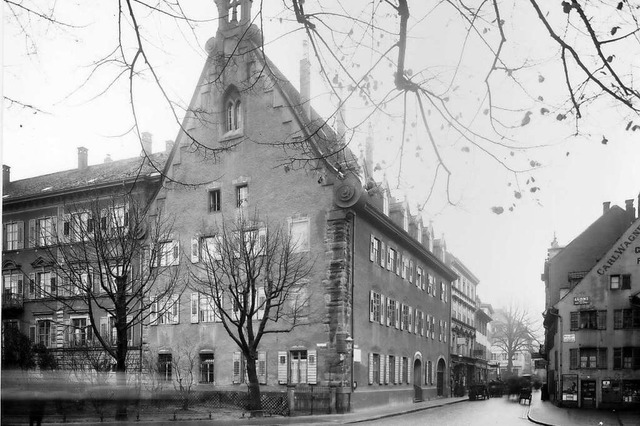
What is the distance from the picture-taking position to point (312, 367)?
20.8 metres

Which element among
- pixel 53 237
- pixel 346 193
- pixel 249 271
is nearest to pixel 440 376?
pixel 346 193

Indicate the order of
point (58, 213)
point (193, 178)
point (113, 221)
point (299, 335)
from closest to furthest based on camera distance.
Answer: point (193, 178) → point (58, 213) → point (113, 221) → point (299, 335)

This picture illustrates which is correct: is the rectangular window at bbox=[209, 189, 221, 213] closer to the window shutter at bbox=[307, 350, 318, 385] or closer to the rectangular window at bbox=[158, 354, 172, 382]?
the rectangular window at bbox=[158, 354, 172, 382]

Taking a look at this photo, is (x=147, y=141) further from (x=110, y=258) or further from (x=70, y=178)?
(x=110, y=258)

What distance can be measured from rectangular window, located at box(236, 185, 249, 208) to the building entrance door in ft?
29.1

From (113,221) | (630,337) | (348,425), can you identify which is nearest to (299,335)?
Answer: (348,425)

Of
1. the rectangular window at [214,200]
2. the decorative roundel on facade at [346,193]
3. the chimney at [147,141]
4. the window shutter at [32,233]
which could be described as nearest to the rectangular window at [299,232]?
the decorative roundel on facade at [346,193]

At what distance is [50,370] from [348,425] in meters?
7.19

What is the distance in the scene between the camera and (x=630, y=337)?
917 cm

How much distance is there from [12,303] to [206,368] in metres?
9.70

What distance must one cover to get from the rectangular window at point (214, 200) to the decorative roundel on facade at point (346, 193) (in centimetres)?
292

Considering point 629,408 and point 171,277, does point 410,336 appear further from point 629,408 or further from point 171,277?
point 629,408

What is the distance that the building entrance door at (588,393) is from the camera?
1317 centimetres

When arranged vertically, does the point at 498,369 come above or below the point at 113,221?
below
